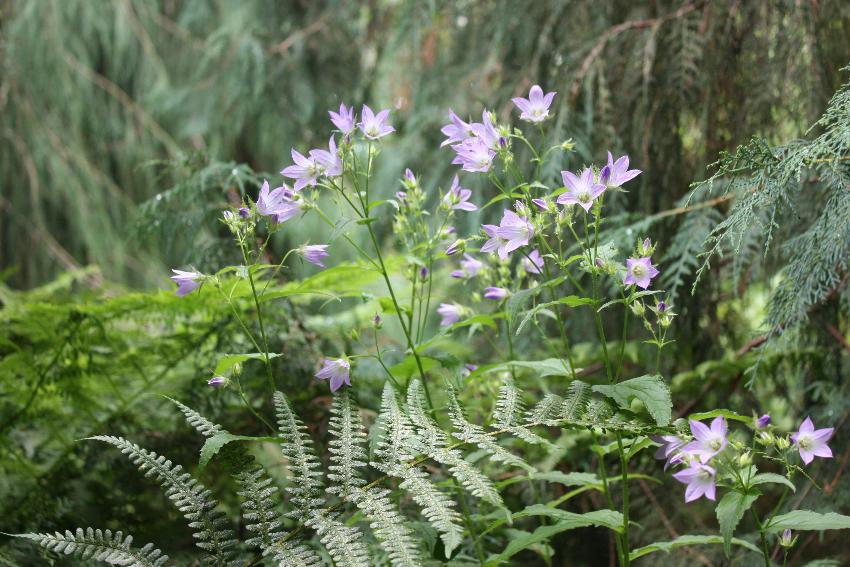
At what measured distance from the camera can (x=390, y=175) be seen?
2283 mm

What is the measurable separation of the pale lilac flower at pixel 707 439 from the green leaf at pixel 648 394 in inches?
1.4

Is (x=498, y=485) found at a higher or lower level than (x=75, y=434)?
higher

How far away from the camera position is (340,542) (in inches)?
34.8

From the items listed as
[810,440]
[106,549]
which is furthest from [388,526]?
[810,440]

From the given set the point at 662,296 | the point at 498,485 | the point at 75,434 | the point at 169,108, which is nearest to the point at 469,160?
the point at 498,485

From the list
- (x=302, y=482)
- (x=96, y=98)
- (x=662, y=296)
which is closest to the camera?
(x=302, y=482)

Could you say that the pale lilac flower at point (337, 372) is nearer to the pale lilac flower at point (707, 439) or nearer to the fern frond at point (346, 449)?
the fern frond at point (346, 449)

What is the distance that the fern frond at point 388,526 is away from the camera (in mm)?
844

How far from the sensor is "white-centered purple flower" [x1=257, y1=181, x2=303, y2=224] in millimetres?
1081

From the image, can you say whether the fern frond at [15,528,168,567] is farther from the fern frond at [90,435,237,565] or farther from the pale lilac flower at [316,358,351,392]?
Answer: the pale lilac flower at [316,358,351,392]

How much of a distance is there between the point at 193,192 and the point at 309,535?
29.7 inches

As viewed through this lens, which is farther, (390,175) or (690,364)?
(390,175)

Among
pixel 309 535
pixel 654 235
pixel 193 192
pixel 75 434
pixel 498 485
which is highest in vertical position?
pixel 193 192

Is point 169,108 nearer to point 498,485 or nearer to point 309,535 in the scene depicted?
point 309,535
